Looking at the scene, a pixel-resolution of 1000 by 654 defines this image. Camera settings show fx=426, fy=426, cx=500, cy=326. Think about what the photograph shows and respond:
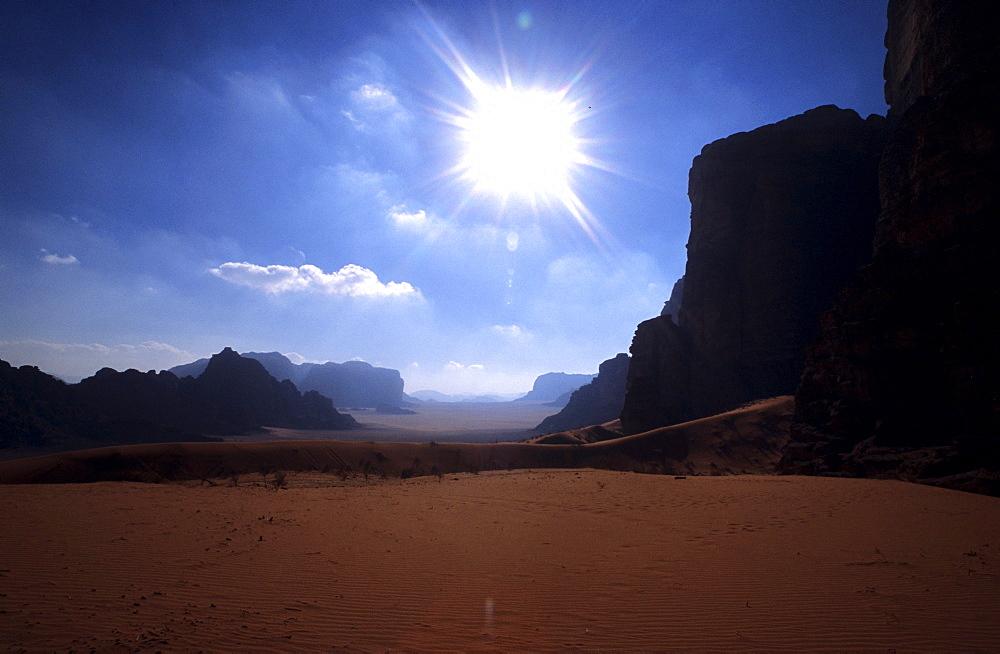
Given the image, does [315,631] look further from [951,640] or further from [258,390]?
[258,390]

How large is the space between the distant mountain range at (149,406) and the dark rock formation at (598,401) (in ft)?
136

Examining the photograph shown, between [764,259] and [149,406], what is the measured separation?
72.6 meters

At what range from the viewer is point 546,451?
30.8 metres

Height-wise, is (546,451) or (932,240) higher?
(932,240)

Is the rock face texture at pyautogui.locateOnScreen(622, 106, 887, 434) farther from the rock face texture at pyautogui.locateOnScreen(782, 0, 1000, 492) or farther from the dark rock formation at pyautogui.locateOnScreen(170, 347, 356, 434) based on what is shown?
the dark rock formation at pyautogui.locateOnScreen(170, 347, 356, 434)

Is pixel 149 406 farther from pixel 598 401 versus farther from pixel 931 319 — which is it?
pixel 931 319

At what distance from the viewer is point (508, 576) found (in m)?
5.60

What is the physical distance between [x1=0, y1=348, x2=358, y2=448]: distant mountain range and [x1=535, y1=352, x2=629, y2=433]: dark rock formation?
41.3 meters

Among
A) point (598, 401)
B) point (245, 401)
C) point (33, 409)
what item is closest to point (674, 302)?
point (598, 401)

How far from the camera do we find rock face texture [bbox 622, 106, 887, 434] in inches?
1352

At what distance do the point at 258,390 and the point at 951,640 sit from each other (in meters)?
83.1

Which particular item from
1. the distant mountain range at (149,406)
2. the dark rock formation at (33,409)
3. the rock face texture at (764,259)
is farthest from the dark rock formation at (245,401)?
the rock face texture at (764,259)

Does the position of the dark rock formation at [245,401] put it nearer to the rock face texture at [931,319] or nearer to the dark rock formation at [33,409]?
the dark rock formation at [33,409]

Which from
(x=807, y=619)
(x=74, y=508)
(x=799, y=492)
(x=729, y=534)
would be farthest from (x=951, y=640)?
(x=74, y=508)
